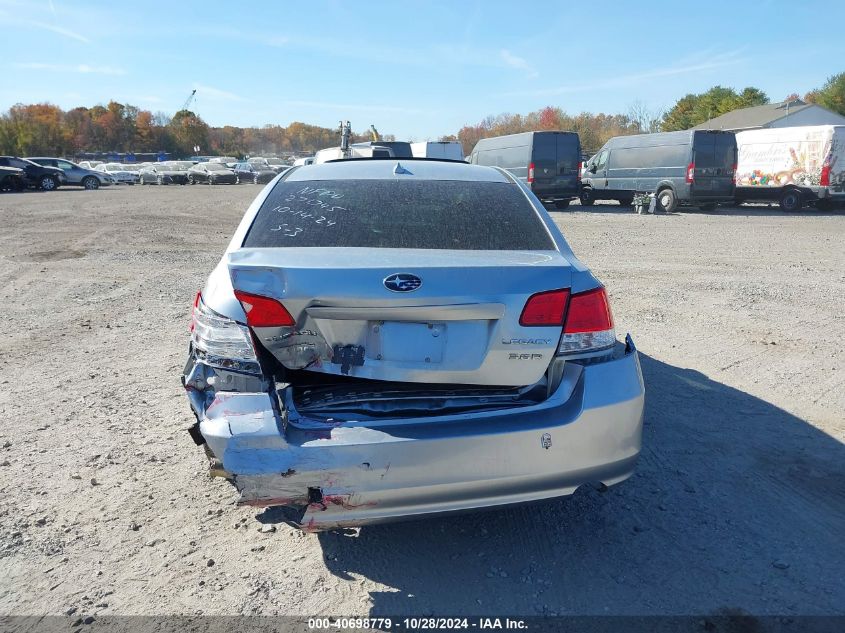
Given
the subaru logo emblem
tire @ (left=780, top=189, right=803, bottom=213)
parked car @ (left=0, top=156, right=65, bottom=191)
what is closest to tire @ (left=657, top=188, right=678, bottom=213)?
tire @ (left=780, top=189, right=803, bottom=213)

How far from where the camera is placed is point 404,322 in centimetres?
259

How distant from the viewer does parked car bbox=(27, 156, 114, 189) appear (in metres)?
36.3

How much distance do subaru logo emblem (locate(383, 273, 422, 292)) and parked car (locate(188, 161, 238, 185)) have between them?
46887mm

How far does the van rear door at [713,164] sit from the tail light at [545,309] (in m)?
20.0

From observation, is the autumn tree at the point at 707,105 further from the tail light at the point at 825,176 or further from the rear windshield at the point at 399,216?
the rear windshield at the point at 399,216

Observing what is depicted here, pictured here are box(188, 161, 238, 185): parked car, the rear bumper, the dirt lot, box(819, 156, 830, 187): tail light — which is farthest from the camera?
box(188, 161, 238, 185): parked car

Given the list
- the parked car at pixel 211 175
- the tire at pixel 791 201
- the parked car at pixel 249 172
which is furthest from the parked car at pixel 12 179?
the tire at pixel 791 201

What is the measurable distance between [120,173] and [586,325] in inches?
2124

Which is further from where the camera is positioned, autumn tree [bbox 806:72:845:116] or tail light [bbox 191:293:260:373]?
autumn tree [bbox 806:72:845:116]

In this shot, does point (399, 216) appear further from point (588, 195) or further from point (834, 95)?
point (834, 95)

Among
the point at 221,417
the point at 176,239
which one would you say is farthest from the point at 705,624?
the point at 176,239

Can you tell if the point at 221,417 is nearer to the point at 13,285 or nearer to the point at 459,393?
the point at 459,393

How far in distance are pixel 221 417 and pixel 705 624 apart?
208cm

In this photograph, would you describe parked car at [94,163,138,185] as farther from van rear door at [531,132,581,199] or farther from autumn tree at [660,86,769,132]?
autumn tree at [660,86,769,132]
